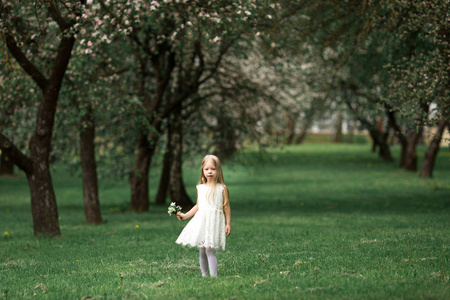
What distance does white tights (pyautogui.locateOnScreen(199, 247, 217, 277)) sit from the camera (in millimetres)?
7307

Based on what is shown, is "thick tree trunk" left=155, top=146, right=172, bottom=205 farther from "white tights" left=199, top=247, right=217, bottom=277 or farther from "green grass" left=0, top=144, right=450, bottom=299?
"white tights" left=199, top=247, right=217, bottom=277

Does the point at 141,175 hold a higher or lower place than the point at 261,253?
higher

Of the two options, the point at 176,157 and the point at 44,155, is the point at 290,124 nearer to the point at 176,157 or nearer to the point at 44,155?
the point at 176,157

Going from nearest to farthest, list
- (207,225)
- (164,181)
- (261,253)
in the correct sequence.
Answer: (207,225)
(261,253)
(164,181)

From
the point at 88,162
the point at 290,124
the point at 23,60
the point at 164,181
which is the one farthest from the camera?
the point at 290,124

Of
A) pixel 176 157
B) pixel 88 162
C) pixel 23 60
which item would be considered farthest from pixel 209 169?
pixel 176 157

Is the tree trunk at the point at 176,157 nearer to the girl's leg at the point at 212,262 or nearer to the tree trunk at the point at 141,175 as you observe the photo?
the tree trunk at the point at 141,175

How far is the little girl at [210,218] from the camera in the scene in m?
7.23

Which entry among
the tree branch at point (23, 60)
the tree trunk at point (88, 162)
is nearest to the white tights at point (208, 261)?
the tree branch at point (23, 60)

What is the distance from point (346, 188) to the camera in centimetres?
2833

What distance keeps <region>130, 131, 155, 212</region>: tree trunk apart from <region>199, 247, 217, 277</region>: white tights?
11939 millimetres

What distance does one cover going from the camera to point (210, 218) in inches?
288

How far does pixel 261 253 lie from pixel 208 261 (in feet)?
7.51

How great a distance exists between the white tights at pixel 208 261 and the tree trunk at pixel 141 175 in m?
11.9
